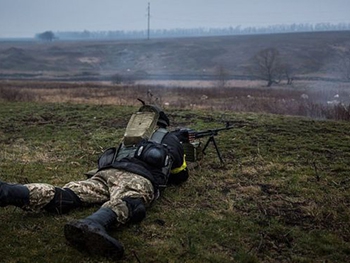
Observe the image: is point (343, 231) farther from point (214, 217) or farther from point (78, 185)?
point (78, 185)

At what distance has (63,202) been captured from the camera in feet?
15.1

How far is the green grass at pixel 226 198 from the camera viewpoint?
394 centimetres

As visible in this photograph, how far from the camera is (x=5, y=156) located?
7691 mm

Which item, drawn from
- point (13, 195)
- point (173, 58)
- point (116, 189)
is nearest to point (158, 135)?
point (116, 189)

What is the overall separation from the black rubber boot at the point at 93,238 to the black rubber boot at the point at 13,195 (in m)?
0.78

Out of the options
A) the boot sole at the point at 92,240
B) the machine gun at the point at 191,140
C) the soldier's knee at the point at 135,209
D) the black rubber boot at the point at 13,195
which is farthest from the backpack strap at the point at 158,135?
the boot sole at the point at 92,240

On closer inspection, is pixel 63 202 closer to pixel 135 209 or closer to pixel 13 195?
pixel 13 195

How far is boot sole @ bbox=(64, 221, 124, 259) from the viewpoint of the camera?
3.53 meters

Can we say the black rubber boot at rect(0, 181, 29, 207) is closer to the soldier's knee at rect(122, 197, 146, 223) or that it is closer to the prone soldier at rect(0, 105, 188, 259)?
the prone soldier at rect(0, 105, 188, 259)

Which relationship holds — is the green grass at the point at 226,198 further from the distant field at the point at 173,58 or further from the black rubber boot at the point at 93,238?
the distant field at the point at 173,58

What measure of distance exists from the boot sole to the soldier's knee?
1.99 feet

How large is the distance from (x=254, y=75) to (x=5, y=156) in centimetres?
3916

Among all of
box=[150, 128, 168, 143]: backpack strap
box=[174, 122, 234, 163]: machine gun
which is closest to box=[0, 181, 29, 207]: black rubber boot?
box=[150, 128, 168, 143]: backpack strap

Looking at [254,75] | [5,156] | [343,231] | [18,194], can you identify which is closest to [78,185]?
[18,194]
